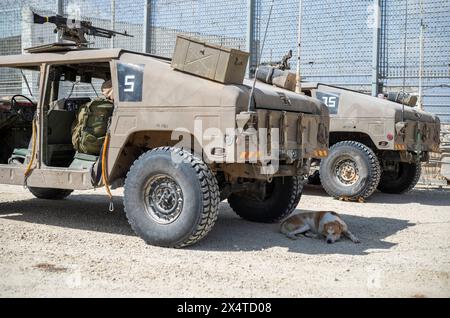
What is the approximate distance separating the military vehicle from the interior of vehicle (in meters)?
0.02

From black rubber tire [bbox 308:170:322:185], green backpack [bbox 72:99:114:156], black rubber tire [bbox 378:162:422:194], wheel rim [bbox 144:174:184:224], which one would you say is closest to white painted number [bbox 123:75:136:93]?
green backpack [bbox 72:99:114:156]

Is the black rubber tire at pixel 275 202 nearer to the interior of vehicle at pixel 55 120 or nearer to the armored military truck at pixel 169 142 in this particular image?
the armored military truck at pixel 169 142

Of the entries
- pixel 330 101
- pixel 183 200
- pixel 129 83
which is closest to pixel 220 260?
pixel 183 200

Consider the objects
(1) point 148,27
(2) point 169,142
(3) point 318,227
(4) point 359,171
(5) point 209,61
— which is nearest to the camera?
(5) point 209,61

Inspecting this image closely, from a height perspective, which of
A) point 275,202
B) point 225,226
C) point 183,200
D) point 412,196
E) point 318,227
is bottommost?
point 412,196

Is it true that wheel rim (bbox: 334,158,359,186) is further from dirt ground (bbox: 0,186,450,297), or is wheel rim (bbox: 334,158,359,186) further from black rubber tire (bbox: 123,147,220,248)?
black rubber tire (bbox: 123,147,220,248)

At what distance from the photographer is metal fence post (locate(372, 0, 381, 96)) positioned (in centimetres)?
1098

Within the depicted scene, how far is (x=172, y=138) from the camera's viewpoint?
515 cm

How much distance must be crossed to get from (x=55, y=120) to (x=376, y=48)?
7021 millimetres

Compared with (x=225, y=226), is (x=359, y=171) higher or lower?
higher

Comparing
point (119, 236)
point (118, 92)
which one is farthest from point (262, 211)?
point (118, 92)

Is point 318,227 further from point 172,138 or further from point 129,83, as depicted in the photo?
point 129,83

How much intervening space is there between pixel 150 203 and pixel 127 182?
0.91 feet
